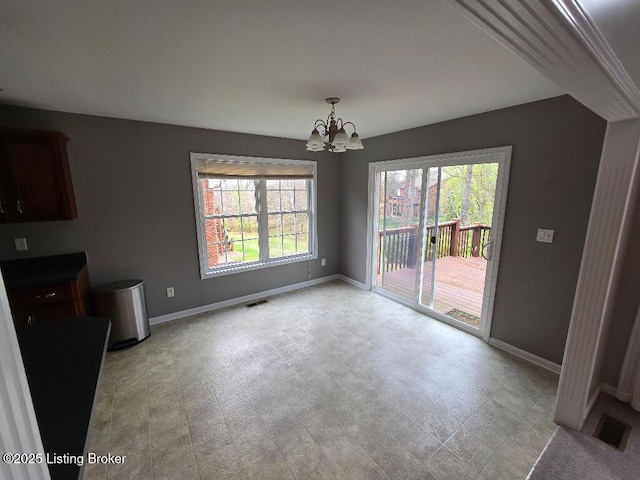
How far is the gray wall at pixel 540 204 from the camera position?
221cm

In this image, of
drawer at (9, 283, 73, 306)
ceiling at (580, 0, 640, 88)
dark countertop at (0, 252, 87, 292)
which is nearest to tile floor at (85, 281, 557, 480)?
drawer at (9, 283, 73, 306)

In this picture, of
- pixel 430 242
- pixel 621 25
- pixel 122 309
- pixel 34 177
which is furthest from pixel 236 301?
pixel 621 25

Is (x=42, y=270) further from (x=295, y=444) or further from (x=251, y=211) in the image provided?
(x=295, y=444)

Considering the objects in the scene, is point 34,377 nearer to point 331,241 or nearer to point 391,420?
point 391,420

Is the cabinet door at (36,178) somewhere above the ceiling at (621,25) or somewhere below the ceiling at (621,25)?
below

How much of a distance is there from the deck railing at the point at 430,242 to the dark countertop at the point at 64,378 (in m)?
3.23

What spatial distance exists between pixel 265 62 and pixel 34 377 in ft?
6.05

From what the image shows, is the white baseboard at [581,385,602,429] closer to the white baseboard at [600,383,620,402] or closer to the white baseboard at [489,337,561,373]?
the white baseboard at [600,383,620,402]

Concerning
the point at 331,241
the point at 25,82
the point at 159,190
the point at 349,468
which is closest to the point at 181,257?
the point at 159,190

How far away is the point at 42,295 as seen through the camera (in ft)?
7.51

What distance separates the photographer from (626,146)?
1578 millimetres

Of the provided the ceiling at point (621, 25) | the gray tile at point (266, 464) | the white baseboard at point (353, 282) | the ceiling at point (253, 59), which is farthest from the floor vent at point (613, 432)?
the white baseboard at point (353, 282)

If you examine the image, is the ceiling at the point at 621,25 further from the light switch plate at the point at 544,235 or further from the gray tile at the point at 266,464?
the gray tile at the point at 266,464

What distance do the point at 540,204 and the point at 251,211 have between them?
127 inches
